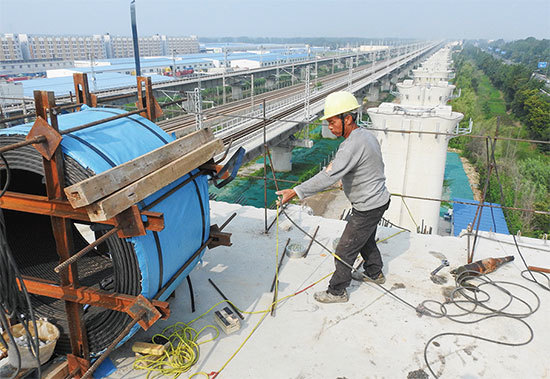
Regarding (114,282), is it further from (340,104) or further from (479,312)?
(479,312)

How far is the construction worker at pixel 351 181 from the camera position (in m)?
3.66

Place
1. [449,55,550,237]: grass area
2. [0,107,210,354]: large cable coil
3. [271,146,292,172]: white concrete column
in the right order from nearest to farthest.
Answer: [0,107,210,354]: large cable coil → [449,55,550,237]: grass area → [271,146,292,172]: white concrete column

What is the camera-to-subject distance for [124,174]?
287 cm

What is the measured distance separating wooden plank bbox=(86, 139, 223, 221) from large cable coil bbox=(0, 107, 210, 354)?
177mm

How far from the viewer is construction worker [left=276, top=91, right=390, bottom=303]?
3.66 metres

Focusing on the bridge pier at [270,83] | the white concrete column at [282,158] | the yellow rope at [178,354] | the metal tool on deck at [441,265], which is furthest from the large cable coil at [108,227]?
the bridge pier at [270,83]

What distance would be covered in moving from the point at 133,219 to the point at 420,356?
2656 millimetres

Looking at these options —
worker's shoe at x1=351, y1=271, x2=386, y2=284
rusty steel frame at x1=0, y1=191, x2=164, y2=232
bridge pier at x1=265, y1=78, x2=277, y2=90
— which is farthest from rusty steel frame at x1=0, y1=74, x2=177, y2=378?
bridge pier at x1=265, y1=78, x2=277, y2=90

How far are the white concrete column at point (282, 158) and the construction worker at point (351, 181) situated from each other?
2724 centimetres

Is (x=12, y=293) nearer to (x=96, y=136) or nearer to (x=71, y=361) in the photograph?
(x=71, y=361)

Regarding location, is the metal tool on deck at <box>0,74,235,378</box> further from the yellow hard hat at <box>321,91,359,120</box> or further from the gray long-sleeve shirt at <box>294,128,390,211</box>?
the yellow hard hat at <box>321,91,359,120</box>

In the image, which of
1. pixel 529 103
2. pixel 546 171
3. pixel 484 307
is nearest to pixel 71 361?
pixel 484 307

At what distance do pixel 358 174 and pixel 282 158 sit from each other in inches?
1105

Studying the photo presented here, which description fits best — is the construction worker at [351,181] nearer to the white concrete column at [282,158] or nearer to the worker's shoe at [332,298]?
the worker's shoe at [332,298]
